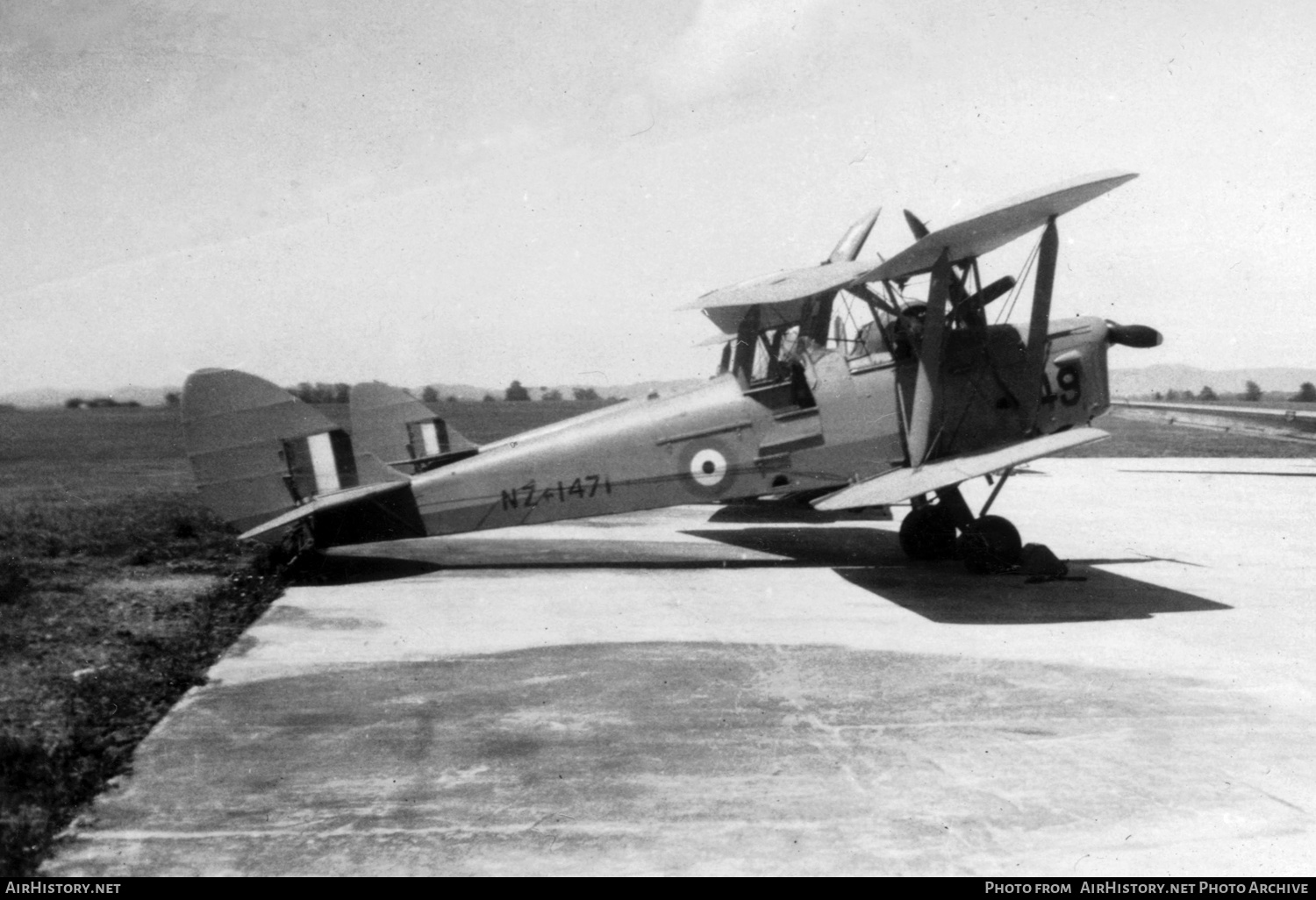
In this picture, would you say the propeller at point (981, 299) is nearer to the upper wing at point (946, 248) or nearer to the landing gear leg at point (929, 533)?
the upper wing at point (946, 248)

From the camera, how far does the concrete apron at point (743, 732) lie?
414 cm

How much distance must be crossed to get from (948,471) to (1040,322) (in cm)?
200

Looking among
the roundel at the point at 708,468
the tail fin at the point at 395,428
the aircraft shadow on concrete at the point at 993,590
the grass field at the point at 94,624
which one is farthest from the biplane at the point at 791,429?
the tail fin at the point at 395,428

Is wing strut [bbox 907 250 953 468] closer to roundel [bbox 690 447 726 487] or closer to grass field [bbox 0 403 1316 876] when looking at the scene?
roundel [bbox 690 447 726 487]

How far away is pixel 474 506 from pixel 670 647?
3.94 m

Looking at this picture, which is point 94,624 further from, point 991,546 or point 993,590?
point 991,546

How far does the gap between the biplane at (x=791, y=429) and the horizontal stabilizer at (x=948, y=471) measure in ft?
0.24

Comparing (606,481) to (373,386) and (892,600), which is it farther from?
(373,386)

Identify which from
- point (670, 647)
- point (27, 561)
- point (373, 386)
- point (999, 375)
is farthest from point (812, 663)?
point (373, 386)

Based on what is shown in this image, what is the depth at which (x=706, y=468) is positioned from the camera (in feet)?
35.9

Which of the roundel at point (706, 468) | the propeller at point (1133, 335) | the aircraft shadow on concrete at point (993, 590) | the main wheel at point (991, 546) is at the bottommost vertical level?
the aircraft shadow on concrete at point (993, 590)

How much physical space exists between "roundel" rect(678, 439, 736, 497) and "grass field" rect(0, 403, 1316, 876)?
14.4ft

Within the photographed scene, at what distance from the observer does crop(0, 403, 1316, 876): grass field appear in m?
4.72

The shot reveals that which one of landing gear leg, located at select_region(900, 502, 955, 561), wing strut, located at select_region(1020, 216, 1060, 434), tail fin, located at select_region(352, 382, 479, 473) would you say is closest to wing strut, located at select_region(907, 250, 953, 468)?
wing strut, located at select_region(1020, 216, 1060, 434)
